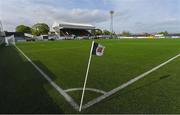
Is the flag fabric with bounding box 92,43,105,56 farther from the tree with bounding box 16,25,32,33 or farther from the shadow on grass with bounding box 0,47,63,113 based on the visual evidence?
the tree with bounding box 16,25,32,33

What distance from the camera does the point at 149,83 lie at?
6.28 meters

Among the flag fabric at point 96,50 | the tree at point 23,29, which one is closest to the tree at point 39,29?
the tree at point 23,29

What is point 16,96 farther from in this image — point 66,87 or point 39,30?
point 39,30

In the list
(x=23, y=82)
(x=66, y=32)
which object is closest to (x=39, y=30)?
(x=66, y=32)

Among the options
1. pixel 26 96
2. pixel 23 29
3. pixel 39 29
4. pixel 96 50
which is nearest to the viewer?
pixel 96 50

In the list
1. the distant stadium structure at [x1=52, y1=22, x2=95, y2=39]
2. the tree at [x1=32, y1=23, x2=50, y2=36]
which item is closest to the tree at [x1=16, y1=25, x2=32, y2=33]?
the tree at [x1=32, y1=23, x2=50, y2=36]

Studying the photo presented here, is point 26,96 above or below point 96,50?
A: below

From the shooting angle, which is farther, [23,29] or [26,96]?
[23,29]

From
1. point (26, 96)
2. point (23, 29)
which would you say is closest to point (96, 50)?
point (26, 96)

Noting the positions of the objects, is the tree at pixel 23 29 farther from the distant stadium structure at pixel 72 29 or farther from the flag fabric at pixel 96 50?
the flag fabric at pixel 96 50

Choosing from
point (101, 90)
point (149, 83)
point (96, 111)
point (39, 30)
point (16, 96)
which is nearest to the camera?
point (96, 111)

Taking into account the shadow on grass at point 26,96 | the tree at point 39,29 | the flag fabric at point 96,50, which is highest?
the tree at point 39,29

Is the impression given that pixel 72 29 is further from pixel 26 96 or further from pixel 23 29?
pixel 26 96

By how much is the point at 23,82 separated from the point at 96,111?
11.5 ft
